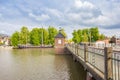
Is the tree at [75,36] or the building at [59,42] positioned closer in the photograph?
the building at [59,42]

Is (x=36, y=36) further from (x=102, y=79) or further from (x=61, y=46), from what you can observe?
(x=102, y=79)

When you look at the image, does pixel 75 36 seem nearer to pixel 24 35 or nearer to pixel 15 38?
pixel 24 35

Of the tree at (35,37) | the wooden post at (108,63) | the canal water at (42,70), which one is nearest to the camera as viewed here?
the wooden post at (108,63)

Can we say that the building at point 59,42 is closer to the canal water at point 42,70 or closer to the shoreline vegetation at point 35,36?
the canal water at point 42,70

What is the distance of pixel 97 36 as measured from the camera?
9462 cm

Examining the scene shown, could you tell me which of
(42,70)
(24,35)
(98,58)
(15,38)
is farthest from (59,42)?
(15,38)

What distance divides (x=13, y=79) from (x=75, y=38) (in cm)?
8120

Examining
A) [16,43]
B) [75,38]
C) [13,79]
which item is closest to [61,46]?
[13,79]

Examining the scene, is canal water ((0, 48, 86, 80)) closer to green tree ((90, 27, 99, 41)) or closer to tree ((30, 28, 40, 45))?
green tree ((90, 27, 99, 41))

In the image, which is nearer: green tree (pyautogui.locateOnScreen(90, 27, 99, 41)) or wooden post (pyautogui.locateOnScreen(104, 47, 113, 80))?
wooden post (pyautogui.locateOnScreen(104, 47, 113, 80))

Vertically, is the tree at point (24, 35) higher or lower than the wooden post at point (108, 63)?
higher

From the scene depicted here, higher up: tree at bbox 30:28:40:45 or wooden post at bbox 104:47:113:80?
tree at bbox 30:28:40:45

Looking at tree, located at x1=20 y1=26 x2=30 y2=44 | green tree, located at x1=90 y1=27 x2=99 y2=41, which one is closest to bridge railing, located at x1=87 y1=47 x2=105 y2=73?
green tree, located at x1=90 y1=27 x2=99 y2=41

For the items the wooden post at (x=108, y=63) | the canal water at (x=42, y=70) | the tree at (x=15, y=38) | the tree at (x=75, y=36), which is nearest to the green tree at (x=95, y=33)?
the tree at (x=75, y=36)
